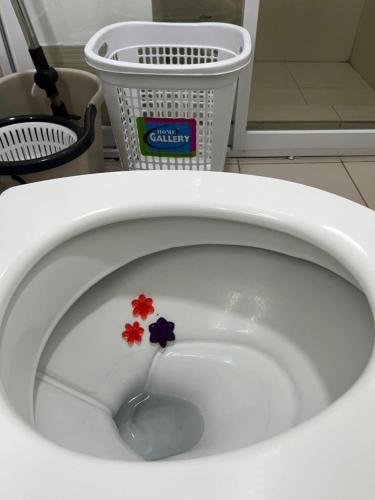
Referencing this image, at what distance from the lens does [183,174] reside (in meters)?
0.50

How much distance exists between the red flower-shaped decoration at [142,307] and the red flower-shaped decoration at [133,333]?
0.02 metres

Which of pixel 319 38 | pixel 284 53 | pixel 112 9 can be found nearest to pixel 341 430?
pixel 112 9

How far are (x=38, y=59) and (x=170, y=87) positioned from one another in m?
0.39

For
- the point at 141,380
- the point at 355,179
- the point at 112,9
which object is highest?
the point at 112,9

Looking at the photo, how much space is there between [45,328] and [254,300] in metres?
0.29

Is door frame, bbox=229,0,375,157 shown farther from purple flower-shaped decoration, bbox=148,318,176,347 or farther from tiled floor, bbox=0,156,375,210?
purple flower-shaped decoration, bbox=148,318,176,347

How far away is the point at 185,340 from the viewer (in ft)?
2.03

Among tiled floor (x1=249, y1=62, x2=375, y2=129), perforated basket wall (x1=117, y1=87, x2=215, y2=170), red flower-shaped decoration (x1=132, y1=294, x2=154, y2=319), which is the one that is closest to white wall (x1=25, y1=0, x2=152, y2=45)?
perforated basket wall (x1=117, y1=87, x2=215, y2=170)

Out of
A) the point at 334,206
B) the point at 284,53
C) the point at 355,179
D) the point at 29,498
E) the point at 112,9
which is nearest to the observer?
the point at 29,498

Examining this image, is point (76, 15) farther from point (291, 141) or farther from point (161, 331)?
point (161, 331)

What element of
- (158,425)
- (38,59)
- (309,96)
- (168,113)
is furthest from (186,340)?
(309,96)

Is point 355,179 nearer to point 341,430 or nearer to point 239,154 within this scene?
point 239,154

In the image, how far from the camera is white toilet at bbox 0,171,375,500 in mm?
269

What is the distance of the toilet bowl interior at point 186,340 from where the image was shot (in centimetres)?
46
